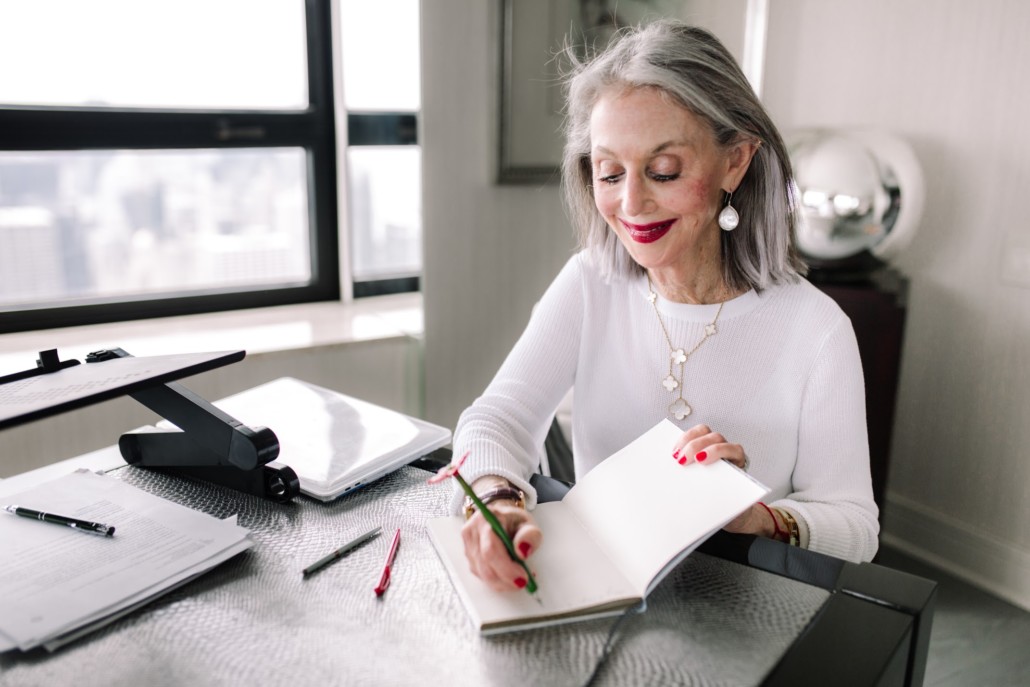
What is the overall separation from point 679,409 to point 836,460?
258mm

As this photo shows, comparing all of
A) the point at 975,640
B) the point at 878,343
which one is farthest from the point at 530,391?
the point at 975,640

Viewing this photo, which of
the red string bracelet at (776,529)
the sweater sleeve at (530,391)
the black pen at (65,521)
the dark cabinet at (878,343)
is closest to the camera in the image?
the black pen at (65,521)

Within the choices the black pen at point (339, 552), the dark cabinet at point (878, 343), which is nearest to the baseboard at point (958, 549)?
the dark cabinet at point (878, 343)

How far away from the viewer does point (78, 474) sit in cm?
106

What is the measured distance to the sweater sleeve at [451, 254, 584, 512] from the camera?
1.19m

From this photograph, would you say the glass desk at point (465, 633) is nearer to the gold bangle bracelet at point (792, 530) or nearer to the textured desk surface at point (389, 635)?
the textured desk surface at point (389, 635)

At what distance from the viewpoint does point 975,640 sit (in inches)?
77.7

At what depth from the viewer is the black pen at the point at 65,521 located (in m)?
0.91

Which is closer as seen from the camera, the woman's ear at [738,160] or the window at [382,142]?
the woman's ear at [738,160]

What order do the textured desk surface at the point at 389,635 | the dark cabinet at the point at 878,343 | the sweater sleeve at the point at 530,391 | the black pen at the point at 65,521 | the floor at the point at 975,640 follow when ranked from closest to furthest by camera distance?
the textured desk surface at the point at 389,635 → the black pen at the point at 65,521 → the sweater sleeve at the point at 530,391 → the floor at the point at 975,640 → the dark cabinet at the point at 878,343

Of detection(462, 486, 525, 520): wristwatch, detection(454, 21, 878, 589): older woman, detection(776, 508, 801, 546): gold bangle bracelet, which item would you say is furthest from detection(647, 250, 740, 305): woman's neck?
detection(462, 486, 525, 520): wristwatch

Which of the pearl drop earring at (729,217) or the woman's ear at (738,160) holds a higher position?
the woman's ear at (738,160)

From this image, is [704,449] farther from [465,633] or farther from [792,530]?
[465,633]

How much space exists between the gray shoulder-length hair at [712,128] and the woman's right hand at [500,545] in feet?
2.15
